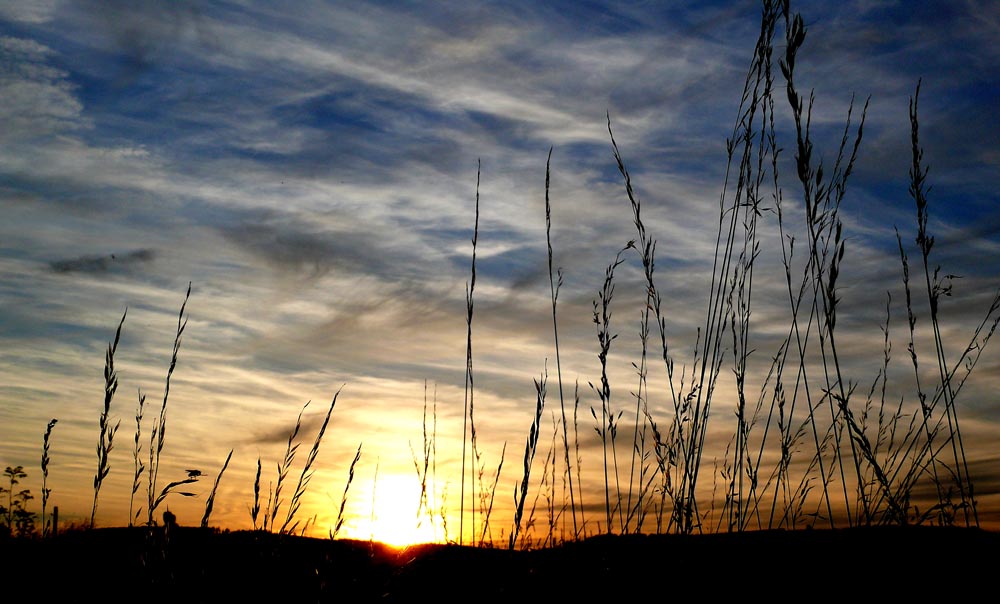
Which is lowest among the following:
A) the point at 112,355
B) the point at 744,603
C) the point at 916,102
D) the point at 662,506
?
the point at 744,603

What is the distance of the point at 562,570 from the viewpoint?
243cm

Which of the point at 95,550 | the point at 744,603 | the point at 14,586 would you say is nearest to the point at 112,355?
the point at 14,586

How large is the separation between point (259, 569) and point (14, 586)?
0.98 meters

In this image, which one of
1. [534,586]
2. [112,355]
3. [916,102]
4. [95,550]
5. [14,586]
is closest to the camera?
[534,586]

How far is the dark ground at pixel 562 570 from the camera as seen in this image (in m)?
2.07

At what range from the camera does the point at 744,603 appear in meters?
1.98

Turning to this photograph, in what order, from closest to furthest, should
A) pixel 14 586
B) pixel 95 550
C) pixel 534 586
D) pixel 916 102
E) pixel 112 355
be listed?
1. pixel 534 586
2. pixel 112 355
3. pixel 916 102
4. pixel 14 586
5. pixel 95 550

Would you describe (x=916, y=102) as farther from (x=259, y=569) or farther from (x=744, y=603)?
(x=259, y=569)

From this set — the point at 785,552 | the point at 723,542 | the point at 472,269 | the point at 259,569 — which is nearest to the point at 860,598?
the point at 785,552

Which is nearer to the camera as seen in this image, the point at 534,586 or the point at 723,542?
the point at 534,586

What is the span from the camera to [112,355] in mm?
2426

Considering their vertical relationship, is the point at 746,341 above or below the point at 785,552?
above

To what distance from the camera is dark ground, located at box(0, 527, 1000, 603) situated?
6.79 ft

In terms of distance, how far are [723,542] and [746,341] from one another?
0.87 metres
